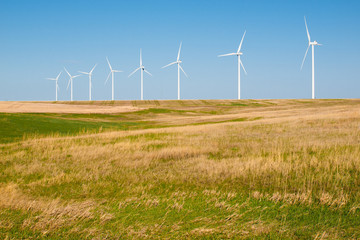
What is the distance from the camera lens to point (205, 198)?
8.18m

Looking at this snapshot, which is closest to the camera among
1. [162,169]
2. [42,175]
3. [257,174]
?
[257,174]

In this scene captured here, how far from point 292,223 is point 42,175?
29.3 feet

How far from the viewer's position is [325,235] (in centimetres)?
585

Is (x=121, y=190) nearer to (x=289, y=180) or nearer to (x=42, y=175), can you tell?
(x=42, y=175)

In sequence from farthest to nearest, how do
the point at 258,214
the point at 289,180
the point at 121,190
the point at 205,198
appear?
the point at 289,180 → the point at 121,190 → the point at 205,198 → the point at 258,214

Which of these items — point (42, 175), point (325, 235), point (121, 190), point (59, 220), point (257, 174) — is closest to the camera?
point (325, 235)

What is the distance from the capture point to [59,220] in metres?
6.48

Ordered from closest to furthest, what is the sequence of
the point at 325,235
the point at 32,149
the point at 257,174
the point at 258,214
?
1. the point at 325,235
2. the point at 258,214
3. the point at 257,174
4. the point at 32,149

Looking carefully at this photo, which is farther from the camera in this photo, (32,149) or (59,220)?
(32,149)

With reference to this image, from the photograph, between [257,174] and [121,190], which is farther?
[257,174]

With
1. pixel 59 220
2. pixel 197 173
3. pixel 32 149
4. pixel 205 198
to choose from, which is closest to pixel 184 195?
pixel 205 198

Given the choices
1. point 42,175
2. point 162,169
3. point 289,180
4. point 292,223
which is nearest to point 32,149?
point 42,175

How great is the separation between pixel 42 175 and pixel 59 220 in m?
5.61

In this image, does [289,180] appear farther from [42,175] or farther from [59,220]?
[42,175]
